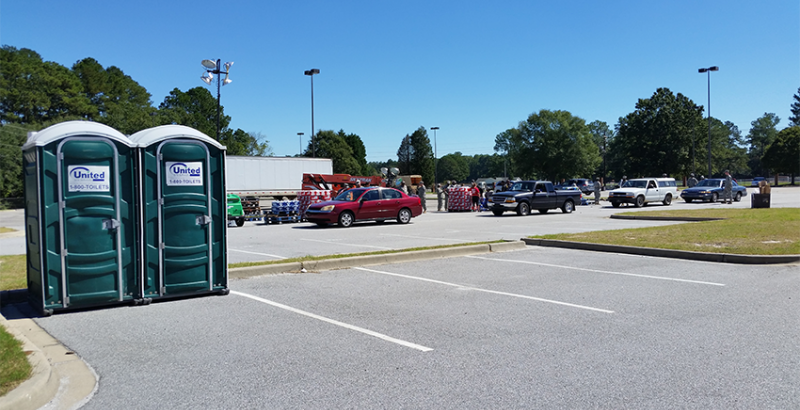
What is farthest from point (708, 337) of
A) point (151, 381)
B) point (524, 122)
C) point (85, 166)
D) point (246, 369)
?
point (524, 122)

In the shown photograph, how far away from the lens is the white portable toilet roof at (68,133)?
21.7 ft

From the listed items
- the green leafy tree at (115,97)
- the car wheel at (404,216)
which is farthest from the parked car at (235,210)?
the green leafy tree at (115,97)

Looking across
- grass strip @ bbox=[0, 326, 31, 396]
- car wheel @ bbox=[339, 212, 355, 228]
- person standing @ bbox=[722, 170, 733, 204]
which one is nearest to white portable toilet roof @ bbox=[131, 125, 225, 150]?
grass strip @ bbox=[0, 326, 31, 396]

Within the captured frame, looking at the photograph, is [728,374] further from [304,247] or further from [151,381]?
[304,247]

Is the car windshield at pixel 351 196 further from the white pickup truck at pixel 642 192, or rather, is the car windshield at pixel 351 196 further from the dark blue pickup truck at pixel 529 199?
the white pickup truck at pixel 642 192

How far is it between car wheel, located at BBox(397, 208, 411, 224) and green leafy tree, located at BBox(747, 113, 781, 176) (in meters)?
162

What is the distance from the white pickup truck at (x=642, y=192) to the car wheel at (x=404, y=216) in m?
14.6

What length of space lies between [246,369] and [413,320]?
2263 millimetres

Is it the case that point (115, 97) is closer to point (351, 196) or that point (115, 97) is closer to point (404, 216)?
point (351, 196)

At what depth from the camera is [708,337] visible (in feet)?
19.0

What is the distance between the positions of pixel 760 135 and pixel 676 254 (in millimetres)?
177743

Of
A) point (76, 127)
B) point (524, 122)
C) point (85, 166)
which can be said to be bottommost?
point (85, 166)

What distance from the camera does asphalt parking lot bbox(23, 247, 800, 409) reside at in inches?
169

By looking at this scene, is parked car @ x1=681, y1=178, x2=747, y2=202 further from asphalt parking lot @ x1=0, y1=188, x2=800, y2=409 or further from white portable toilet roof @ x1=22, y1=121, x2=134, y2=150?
white portable toilet roof @ x1=22, y1=121, x2=134, y2=150
